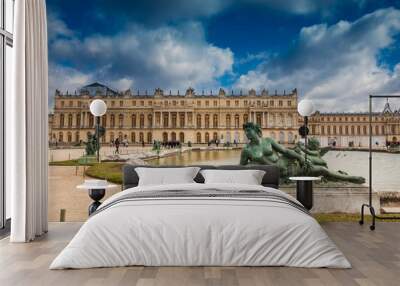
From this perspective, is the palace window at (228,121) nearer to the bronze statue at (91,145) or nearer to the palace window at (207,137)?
the palace window at (207,137)

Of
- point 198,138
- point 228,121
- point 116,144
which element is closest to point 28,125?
point 116,144

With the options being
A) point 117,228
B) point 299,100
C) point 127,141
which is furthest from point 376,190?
point 117,228

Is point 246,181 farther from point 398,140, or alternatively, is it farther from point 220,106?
point 398,140

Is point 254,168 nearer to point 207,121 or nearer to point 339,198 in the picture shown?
point 207,121

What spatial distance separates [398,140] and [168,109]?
11.3 feet

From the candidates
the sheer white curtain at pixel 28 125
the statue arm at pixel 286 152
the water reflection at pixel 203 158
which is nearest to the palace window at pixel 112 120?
the water reflection at pixel 203 158

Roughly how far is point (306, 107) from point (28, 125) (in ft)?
11.9

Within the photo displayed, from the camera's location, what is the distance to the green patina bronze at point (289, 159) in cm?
627

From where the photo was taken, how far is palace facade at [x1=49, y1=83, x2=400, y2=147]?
6.40m

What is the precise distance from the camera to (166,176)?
5316 mm

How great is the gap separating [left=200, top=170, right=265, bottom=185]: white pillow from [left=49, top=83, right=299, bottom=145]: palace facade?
1.03 meters

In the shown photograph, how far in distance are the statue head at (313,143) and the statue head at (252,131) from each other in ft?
2.44

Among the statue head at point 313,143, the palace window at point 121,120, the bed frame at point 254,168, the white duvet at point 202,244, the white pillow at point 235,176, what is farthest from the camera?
the palace window at point 121,120

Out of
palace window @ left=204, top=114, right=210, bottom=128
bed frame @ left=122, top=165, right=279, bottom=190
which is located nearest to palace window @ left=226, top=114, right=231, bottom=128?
palace window @ left=204, top=114, right=210, bottom=128
